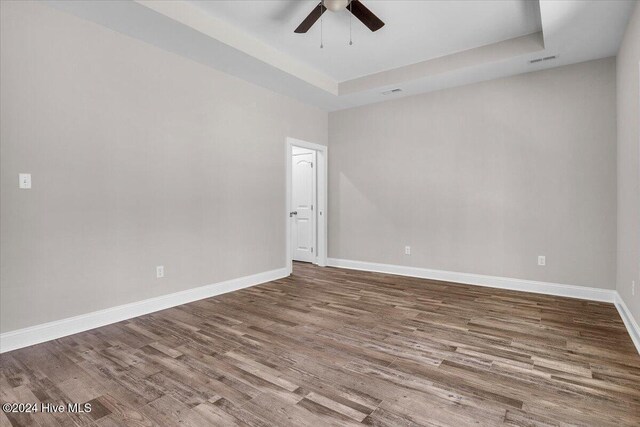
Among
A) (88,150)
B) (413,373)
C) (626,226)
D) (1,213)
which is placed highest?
(88,150)

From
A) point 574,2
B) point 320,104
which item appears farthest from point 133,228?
point 574,2

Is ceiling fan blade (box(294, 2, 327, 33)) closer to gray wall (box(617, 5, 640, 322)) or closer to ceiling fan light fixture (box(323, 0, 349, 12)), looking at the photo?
ceiling fan light fixture (box(323, 0, 349, 12))

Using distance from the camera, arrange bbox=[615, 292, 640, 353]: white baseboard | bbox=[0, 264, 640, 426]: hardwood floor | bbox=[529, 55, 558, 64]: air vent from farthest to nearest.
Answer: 1. bbox=[529, 55, 558, 64]: air vent
2. bbox=[615, 292, 640, 353]: white baseboard
3. bbox=[0, 264, 640, 426]: hardwood floor

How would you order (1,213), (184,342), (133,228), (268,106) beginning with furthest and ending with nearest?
(268,106), (133,228), (184,342), (1,213)

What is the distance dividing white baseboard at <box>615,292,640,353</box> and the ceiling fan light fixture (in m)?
3.42

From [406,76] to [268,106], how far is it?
191cm


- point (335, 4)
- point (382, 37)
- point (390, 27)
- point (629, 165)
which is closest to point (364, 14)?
point (335, 4)

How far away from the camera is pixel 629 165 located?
2.97 m

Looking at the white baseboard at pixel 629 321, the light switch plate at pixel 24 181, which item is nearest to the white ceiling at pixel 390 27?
the light switch plate at pixel 24 181

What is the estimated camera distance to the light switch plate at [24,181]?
2.62 m

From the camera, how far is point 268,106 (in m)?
4.80

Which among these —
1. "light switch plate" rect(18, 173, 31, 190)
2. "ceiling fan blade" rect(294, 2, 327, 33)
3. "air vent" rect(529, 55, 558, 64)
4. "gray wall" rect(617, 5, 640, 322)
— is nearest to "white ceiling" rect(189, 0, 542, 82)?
"ceiling fan blade" rect(294, 2, 327, 33)

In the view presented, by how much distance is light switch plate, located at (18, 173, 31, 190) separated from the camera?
262cm

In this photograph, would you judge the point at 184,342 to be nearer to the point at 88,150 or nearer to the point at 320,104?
the point at 88,150
